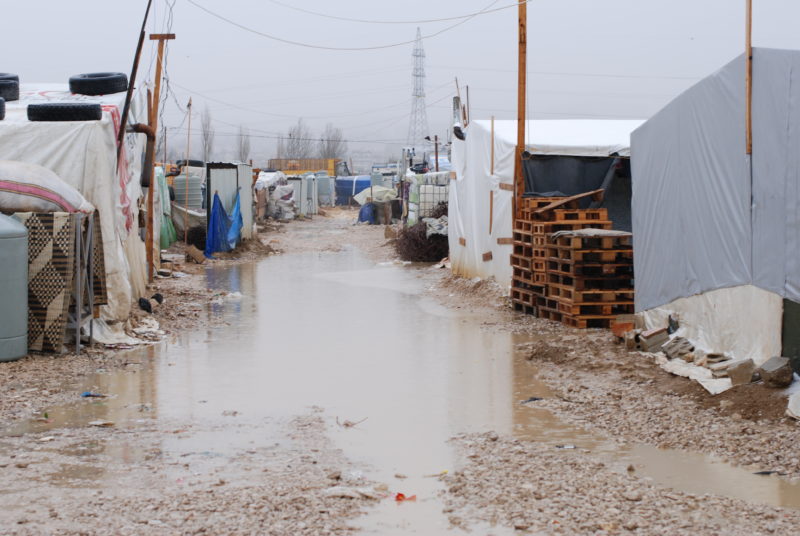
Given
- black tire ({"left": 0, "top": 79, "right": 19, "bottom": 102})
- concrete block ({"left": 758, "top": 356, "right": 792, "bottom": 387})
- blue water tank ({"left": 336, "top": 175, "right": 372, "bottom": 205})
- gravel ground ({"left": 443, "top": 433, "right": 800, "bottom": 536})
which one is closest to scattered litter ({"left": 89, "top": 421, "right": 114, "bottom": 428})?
gravel ground ({"left": 443, "top": 433, "right": 800, "bottom": 536})

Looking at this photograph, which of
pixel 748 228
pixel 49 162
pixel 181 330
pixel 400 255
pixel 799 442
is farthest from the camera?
pixel 400 255

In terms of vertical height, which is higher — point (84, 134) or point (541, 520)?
point (84, 134)

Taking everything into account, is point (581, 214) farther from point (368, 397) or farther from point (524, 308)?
point (368, 397)

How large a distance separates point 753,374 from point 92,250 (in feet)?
26.7

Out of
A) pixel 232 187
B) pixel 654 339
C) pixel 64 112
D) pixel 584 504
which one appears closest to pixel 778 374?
pixel 654 339

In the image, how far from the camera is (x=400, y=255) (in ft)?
93.5

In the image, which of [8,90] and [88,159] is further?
[8,90]

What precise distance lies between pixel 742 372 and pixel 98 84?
451 inches

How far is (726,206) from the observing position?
33.1 ft

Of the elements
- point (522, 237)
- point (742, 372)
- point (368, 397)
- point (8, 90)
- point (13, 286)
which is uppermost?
point (8, 90)

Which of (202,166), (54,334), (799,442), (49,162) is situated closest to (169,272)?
(49,162)

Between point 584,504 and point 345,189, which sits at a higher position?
point 345,189

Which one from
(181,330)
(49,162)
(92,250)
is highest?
(49,162)

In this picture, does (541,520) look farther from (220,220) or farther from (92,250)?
(220,220)
